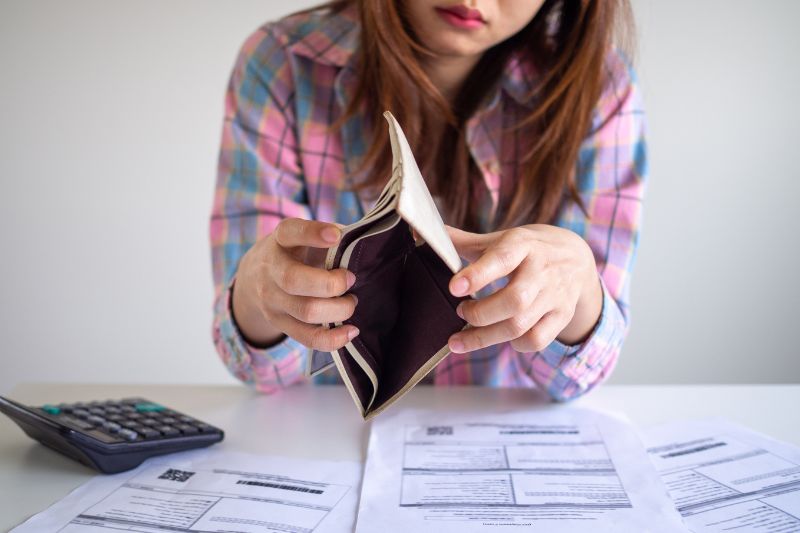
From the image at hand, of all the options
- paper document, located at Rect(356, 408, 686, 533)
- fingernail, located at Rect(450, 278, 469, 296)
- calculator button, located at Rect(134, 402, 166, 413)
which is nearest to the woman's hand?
fingernail, located at Rect(450, 278, 469, 296)

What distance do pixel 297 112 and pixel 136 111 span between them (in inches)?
46.4

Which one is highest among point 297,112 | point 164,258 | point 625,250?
point 297,112

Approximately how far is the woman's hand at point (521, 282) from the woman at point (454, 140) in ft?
0.27

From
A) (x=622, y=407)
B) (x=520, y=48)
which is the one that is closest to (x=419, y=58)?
(x=520, y=48)

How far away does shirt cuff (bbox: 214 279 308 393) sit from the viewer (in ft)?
2.59

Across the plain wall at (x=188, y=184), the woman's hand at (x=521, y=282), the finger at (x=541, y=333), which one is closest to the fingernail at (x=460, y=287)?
the woman's hand at (x=521, y=282)

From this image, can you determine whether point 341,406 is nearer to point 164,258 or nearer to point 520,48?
point 520,48

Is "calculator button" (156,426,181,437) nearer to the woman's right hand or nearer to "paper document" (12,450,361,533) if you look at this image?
"paper document" (12,450,361,533)

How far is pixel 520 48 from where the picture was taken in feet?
3.04

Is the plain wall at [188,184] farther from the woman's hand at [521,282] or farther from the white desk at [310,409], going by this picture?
the woman's hand at [521,282]

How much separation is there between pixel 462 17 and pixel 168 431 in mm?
485

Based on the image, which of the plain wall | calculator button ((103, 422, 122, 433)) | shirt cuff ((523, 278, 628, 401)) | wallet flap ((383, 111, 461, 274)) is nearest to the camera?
wallet flap ((383, 111, 461, 274))

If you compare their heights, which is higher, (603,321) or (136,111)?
(136,111)

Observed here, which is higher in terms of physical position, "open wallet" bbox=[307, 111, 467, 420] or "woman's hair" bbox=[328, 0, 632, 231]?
"woman's hair" bbox=[328, 0, 632, 231]
